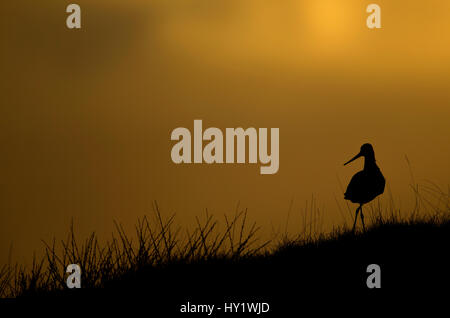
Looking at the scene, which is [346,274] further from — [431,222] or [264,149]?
[264,149]

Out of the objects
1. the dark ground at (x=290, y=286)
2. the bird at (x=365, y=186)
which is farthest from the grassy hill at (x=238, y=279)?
the bird at (x=365, y=186)

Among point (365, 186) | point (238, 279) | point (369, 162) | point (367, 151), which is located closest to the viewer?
point (238, 279)

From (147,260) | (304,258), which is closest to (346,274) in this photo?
(304,258)

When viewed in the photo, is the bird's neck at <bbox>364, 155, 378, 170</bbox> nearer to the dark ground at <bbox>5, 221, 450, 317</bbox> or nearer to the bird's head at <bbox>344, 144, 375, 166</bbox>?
the bird's head at <bbox>344, 144, 375, 166</bbox>

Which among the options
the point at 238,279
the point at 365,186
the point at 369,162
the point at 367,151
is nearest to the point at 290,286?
the point at 238,279

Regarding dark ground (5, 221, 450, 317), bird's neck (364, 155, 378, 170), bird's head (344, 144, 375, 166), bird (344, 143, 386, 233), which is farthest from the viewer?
bird's head (344, 144, 375, 166)

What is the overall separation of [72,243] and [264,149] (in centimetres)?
406

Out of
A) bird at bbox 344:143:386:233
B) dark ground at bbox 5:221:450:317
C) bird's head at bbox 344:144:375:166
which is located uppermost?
bird's head at bbox 344:144:375:166

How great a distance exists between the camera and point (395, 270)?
4766mm

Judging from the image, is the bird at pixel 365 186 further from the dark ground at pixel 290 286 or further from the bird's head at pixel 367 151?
the dark ground at pixel 290 286

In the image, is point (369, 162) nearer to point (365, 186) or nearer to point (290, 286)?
point (365, 186)

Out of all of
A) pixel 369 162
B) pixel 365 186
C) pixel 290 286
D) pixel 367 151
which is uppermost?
pixel 367 151

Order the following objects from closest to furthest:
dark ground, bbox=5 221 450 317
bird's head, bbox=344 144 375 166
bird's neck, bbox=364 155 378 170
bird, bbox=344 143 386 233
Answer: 1. dark ground, bbox=5 221 450 317
2. bird, bbox=344 143 386 233
3. bird's neck, bbox=364 155 378 170
4. bird's head, bbox=344 144 375 166

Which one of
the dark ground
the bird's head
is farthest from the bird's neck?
the dark ground
